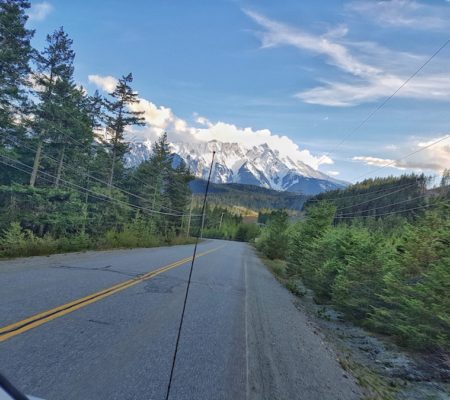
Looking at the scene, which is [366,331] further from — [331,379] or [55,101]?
[55,101]

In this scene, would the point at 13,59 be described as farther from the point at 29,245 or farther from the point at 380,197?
the point at 380,197

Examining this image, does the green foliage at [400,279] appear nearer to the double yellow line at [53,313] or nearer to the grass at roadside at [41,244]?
the double yellow line at [53,313]

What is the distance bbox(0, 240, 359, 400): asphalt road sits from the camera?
13.0ft

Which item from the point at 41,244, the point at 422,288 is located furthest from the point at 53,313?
the point at 41,244

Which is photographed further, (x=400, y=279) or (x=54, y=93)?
(x=54, y=93)

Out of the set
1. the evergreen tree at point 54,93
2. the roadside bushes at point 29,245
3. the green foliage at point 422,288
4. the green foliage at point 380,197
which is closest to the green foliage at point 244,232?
the green foliage at point 380,197

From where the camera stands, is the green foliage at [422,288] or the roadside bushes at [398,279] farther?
the roadside bushes at [398,279]

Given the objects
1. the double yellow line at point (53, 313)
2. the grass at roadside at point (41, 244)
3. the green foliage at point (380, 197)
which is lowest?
the grass at roadside at point (41, 244)

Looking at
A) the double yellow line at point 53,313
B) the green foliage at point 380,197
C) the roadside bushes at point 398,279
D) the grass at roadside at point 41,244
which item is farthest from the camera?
the green foliage at point 380,197

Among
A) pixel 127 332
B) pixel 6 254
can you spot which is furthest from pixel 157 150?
pixel 127 332

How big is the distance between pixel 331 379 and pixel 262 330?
2.41m

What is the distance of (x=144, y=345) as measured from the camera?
209 inches

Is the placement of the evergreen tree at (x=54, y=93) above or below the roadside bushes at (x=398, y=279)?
above

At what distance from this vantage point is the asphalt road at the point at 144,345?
3957 millimetres
